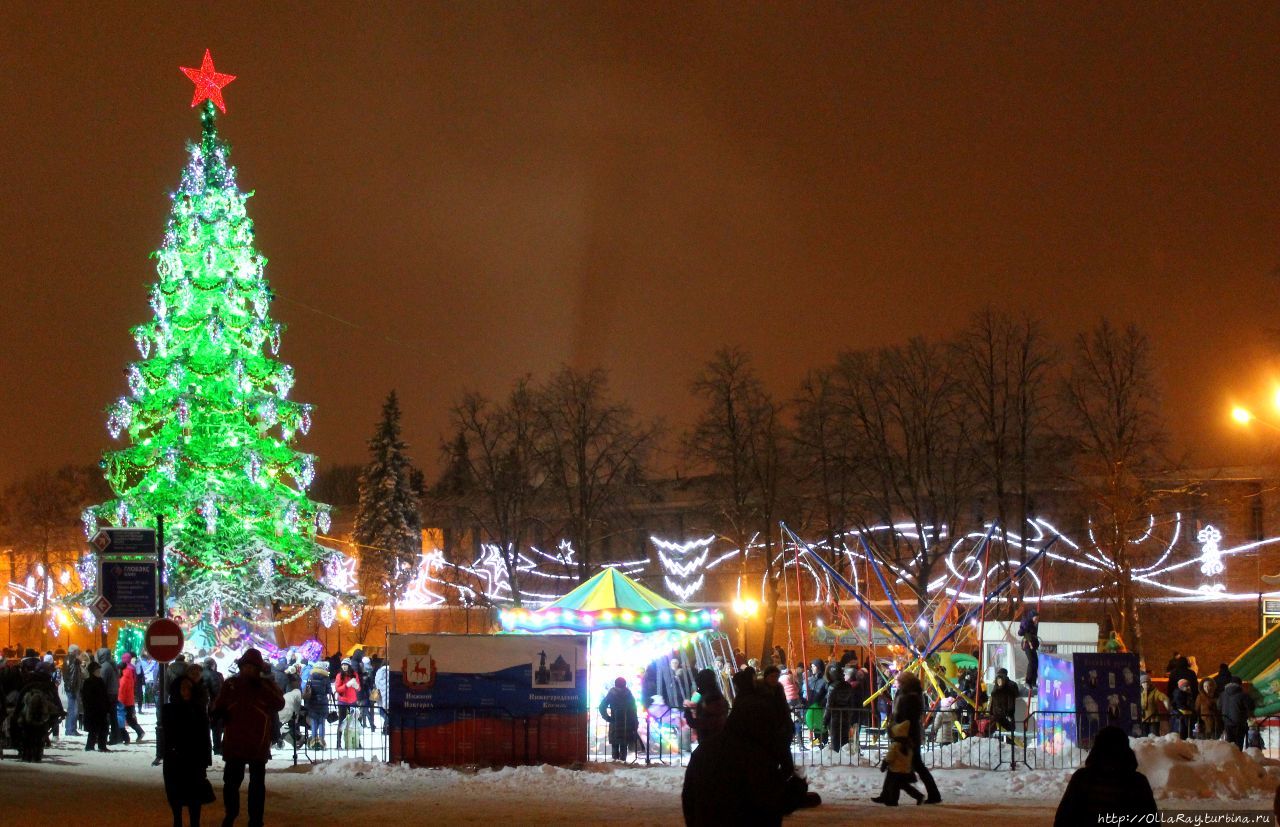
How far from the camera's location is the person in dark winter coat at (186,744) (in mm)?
12148

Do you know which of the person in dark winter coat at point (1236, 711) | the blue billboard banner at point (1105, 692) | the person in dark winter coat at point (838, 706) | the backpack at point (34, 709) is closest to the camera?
the backpack at point (34, 709)

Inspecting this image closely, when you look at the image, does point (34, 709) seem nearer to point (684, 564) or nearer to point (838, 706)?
point (838, 706)

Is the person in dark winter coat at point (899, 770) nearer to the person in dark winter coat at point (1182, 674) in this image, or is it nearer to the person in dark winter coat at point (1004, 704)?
the person in dark winter coat at point (1004, 704)

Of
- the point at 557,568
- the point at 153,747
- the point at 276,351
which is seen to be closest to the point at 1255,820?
the point at 153,747

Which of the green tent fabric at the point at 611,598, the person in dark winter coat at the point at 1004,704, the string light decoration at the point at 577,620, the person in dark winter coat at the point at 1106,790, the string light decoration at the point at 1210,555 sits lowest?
the person in dark winter coat at the point at 1004,704

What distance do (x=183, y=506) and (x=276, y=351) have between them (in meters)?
4.10

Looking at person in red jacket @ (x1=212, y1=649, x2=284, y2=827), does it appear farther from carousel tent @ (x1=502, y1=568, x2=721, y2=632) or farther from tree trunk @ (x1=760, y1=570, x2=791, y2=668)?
tree trunk @ (x1=760, y1=570, x2=791, y2=668)

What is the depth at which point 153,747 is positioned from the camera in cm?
2353

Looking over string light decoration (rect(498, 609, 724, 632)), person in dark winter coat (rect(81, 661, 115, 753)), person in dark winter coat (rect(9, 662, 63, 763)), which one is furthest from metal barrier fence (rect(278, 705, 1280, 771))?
person in dark winter coat (rect(9, 662, 63, 763))

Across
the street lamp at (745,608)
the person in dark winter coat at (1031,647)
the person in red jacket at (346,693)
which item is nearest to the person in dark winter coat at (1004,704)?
the person in dark winter coat at (1031,647)

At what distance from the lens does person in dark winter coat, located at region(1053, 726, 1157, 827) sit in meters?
6.71

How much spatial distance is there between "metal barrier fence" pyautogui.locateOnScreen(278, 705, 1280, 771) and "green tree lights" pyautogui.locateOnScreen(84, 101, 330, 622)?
8.23 metres

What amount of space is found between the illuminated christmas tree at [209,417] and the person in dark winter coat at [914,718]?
19208 millimetres

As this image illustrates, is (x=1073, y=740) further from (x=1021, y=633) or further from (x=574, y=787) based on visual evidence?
(x=574, y=787)
